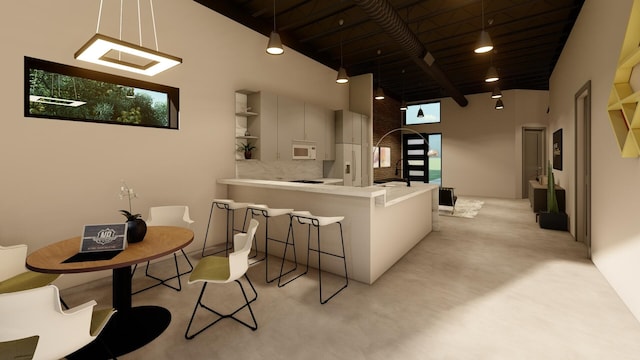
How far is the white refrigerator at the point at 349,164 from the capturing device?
6832mm

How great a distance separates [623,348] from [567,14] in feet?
17.4

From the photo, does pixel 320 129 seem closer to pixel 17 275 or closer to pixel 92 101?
pixel 92 101

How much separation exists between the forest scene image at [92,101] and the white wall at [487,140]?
9.70 m

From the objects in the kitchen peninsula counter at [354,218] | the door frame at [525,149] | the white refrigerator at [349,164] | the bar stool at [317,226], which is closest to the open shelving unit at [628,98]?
the kitchen peninsula counter at [354,218]

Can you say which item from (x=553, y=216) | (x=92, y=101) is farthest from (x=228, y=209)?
(x=553, y=216)

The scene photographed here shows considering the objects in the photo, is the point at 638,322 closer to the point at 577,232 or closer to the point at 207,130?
the point at 577,232

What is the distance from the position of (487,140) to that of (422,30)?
613 centimetres

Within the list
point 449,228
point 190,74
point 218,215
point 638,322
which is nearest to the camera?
point 638,322

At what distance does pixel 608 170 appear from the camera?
3.17m

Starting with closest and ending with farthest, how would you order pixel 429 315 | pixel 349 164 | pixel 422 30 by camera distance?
pixel 429 315 < pixel 422 30 < pixel 349 164

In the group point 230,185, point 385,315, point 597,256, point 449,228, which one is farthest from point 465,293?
point 230,185

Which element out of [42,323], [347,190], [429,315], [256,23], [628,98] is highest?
[256,23]

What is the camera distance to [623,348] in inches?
82.1

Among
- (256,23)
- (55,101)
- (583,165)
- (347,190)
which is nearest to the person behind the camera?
(55,101)
